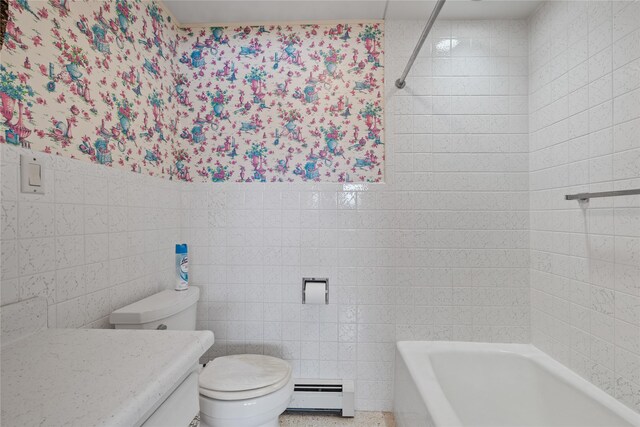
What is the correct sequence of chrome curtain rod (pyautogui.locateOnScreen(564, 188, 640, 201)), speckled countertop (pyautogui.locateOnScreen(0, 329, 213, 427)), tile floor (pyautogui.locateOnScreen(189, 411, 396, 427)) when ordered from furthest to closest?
1. tile floor (pyautogui.locateOnScreen(189, 411, 396, 427))
2. chrome curtain rod (pyautogui.locateOnScreen(564, 188, 640, 201))
3. speckled countertop (pyautogui.locateOnScreen(0, 329, 213, 427))

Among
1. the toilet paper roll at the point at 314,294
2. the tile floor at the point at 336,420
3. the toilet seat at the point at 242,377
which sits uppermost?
the toilet paper roll at the point at 314,294

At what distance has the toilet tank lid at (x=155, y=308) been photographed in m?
1.13

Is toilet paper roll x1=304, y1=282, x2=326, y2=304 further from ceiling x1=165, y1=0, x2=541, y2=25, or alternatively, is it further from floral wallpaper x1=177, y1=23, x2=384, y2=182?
ceiling x1=165, y1=0, x2=541, y2=25

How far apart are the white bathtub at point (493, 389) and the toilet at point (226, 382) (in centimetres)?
60

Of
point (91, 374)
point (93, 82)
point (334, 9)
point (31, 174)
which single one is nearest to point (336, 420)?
point (91, 374)

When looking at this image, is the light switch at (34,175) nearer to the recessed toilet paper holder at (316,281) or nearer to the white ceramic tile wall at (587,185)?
the recessed toilet paper holder at (316,281)

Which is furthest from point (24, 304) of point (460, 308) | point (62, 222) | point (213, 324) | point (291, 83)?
point (460, 308)

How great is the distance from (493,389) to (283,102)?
1950 millimetres

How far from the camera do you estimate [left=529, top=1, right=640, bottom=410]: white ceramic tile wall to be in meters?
1.11

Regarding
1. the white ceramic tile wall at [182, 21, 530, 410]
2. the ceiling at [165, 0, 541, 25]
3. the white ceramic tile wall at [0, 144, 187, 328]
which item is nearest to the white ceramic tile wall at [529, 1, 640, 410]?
the white ceramic tile wall at [182, 21, 530, 410]

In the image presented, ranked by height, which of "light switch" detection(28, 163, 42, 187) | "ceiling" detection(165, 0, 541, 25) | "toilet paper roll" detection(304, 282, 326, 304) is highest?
"ceiling" detection(165, 0, 541, 25)

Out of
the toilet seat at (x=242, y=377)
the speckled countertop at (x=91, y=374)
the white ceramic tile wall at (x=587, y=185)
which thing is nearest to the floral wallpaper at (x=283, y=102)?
the white ceramic tile wall at (x=587, y=185)

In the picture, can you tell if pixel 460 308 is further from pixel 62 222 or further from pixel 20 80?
pixel 20 80

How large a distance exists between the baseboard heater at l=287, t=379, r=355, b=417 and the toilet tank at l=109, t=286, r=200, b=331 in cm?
72
